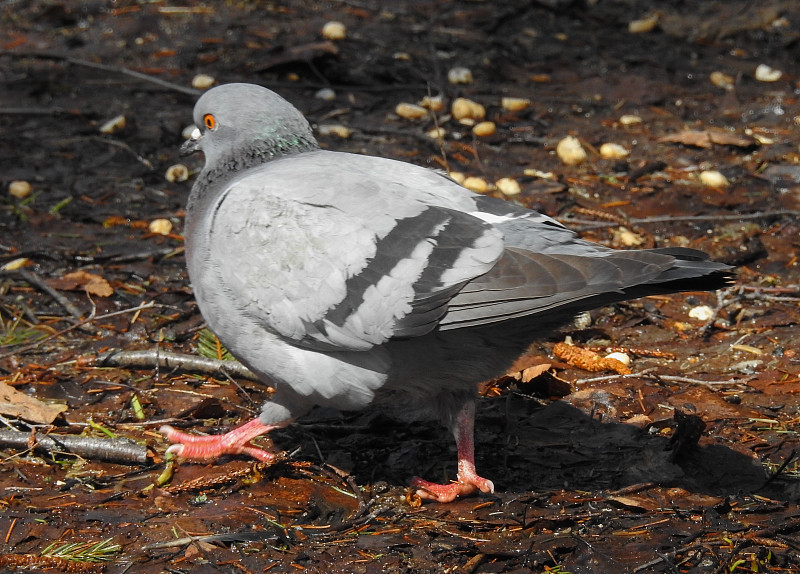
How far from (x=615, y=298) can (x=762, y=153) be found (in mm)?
4263

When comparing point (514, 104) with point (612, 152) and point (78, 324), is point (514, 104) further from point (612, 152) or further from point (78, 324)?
point (78, 324)

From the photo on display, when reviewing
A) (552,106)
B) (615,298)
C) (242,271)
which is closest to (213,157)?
(242,271)

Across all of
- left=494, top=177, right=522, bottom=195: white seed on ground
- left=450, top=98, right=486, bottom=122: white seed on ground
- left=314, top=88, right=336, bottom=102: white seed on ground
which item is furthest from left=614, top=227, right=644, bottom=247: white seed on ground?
left=314, top=88, right=336, bottom=102: white seed on ground

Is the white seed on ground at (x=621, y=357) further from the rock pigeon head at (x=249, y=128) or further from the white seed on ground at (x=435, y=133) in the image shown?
the white seed on ground at (x=435, y=133)

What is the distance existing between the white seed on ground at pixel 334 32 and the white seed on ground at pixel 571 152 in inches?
111

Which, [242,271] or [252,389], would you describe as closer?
[242,271]

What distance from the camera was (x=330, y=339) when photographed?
3824 millimetres

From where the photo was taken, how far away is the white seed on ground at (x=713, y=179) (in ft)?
22.5

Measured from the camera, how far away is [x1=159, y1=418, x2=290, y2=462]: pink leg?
14.3ft

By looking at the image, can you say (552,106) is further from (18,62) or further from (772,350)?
(18,62)

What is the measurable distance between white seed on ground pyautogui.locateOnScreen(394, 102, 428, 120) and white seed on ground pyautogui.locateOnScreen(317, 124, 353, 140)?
21.1 inches

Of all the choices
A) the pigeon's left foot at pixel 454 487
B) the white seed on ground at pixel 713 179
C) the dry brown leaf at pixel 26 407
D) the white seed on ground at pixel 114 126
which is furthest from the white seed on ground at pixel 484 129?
the dry brown leaf at pixel 26 407

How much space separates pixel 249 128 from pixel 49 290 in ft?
5.88

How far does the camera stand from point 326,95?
26.7ft
